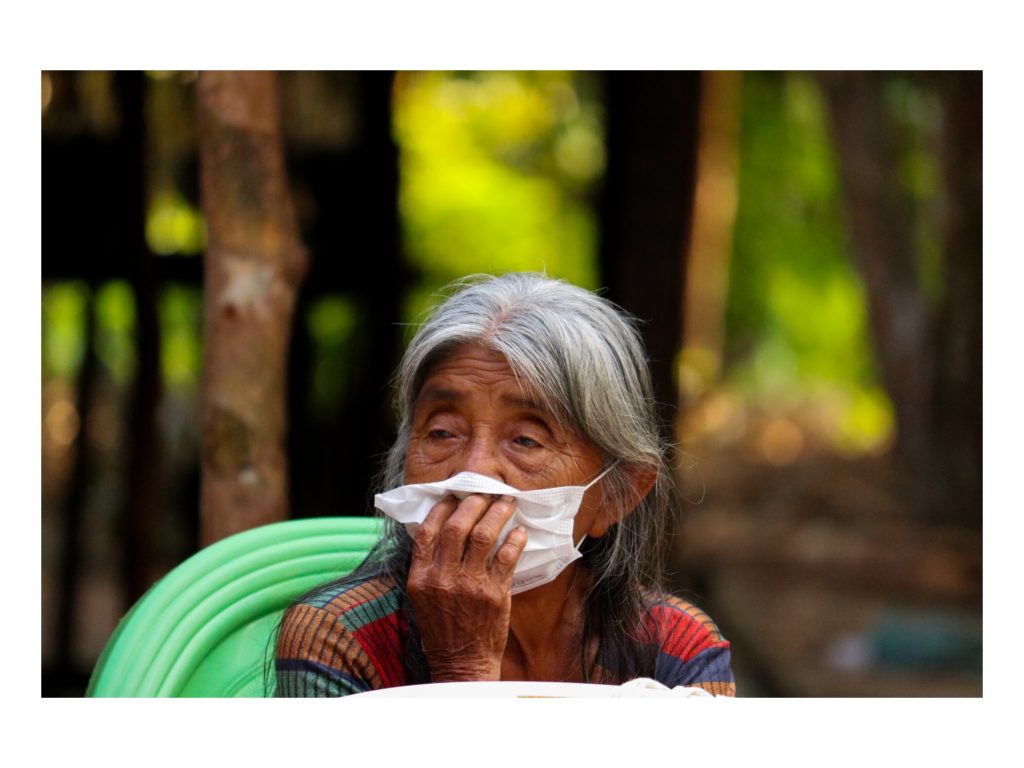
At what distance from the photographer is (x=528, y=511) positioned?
2672mm

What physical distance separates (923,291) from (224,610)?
7.10 meters

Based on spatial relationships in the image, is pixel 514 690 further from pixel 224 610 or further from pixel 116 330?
pixel 116 330

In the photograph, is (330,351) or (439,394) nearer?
(439,394)

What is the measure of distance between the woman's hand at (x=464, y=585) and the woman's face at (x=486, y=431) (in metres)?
0.09

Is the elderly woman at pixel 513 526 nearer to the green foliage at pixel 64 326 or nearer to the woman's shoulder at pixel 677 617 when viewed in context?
the woman's shoulder at pixel 677 617

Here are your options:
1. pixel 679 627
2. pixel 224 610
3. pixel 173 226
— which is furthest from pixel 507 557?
pixel 173 226

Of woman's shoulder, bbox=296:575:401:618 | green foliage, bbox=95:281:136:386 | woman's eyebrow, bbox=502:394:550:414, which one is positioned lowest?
woman's shoulder, bbox=296:575:401:618

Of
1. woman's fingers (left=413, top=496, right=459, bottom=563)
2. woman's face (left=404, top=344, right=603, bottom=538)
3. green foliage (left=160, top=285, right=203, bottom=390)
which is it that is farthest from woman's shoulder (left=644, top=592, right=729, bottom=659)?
green foliage (left=160, top=285, right=203, bottom=390)

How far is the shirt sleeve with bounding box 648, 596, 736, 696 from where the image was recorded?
2.78 meters

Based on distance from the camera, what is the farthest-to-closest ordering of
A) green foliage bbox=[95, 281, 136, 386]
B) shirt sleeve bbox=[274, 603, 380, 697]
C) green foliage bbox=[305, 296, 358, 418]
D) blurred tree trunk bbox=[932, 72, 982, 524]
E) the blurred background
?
blurred tree trunk bbox=[932, 72, 982, 524] → green foliage bbox=[305, 296, 358, 418] → green foliage bbox=[95, 281, 136, 386] → the blurred background → shirt sleeve bbox=[274, 603, 380, 697]

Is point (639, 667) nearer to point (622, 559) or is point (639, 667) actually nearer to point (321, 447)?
point (622, 559)

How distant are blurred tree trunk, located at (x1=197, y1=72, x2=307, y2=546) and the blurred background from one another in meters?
0.18

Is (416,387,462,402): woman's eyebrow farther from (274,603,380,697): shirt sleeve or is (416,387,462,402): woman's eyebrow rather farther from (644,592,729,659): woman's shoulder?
(644,592,729,659): woman's shoulder
